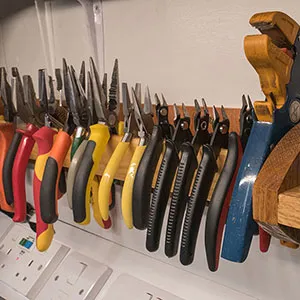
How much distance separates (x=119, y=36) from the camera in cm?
76

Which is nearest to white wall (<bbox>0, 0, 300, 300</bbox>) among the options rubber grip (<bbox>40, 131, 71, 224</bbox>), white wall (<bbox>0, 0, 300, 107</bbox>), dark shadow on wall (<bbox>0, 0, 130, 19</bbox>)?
white wall (<bbox>0, 0, 300, 107</bbox>)

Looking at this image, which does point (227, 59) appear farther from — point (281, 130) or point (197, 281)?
point (197, 281)

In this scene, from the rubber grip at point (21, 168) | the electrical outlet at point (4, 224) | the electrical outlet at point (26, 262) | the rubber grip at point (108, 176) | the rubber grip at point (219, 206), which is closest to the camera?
the rubber grip at point (219, 206)

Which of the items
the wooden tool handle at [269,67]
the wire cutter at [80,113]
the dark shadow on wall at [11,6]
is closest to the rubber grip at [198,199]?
the wooden tool handle at [269,67]

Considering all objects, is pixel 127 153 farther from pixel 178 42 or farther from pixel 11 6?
pixel 11 6

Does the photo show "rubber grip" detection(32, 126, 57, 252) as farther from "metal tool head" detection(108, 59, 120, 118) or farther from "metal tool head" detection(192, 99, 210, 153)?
"metal tool head" detection(192, 99, 210, 153)

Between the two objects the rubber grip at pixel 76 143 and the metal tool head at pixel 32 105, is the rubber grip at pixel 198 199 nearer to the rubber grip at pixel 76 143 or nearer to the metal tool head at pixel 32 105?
the rubber grip at pixel 76 143

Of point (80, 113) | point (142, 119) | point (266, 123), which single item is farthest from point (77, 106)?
point (266, 123)

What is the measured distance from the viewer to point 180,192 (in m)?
0.50

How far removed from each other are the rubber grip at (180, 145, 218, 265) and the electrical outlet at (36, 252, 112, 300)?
0.34m

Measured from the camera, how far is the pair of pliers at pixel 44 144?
0.63 metres

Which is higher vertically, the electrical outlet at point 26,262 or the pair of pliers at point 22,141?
the pair of pliers at point 22,141

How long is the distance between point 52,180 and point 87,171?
0.06 meters

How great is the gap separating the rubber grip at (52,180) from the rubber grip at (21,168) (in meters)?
0.09
